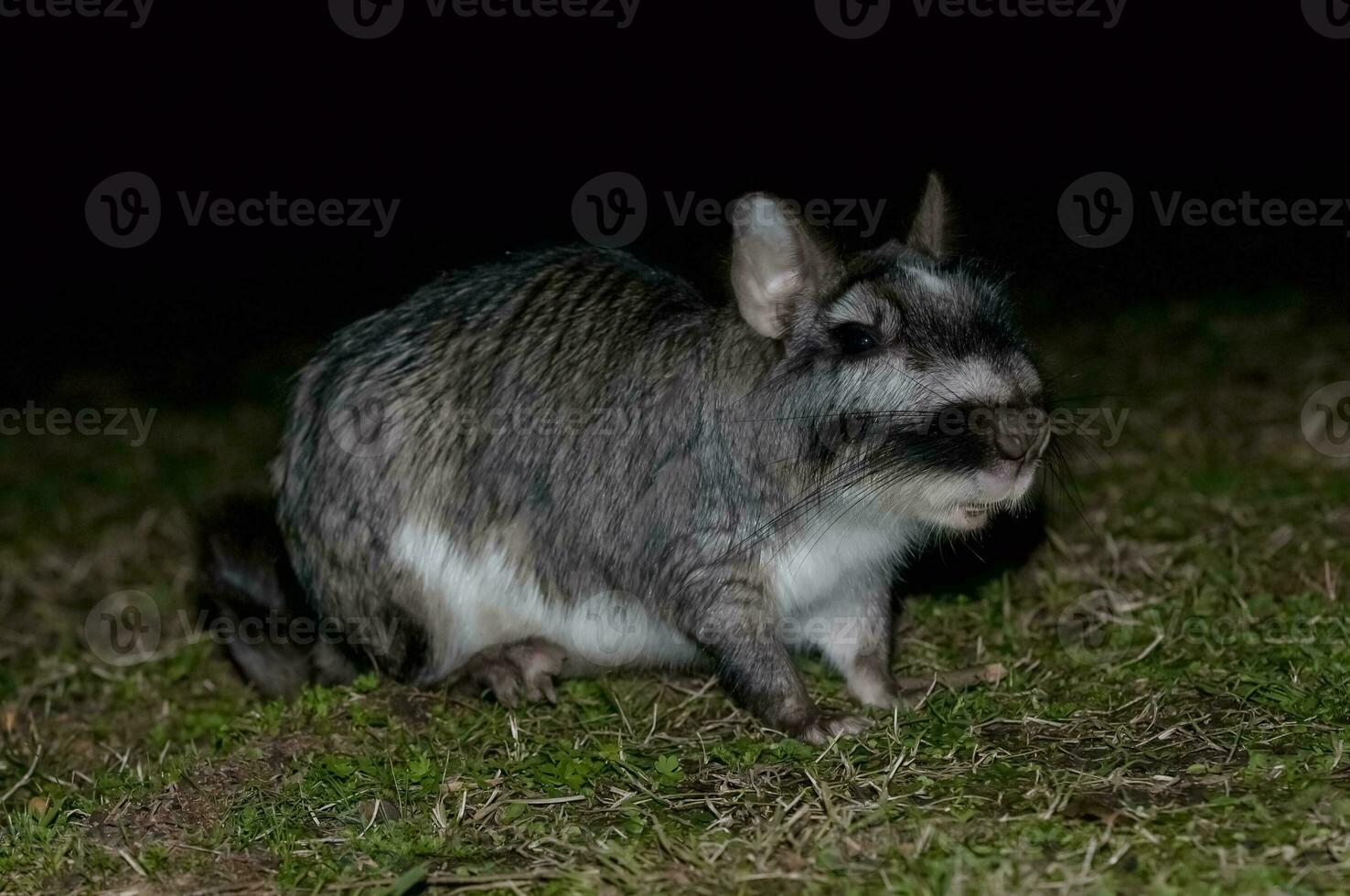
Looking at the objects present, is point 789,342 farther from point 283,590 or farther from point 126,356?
point 126,356

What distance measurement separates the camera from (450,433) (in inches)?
222

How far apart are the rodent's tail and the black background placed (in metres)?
6.37

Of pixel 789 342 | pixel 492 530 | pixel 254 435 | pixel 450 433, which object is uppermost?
pixel 789 342

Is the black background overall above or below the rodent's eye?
above

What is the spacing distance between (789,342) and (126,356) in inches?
368

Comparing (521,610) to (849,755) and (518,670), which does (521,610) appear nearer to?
(518,670)

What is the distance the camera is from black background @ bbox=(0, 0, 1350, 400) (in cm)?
1277

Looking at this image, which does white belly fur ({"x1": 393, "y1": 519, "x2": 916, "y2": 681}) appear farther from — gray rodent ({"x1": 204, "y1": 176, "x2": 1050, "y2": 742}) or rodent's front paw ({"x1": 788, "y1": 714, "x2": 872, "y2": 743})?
rodent's front paw ({"x1": 788, "y1": 714, "x2": 872, "y2": 743})

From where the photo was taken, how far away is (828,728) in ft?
16.0

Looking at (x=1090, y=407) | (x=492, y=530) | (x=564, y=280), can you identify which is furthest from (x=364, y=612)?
(x=1090, y=407)

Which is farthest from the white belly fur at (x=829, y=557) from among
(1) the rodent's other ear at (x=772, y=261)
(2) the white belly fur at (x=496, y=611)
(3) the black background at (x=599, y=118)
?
(3) the black background at (x=599, y=118)

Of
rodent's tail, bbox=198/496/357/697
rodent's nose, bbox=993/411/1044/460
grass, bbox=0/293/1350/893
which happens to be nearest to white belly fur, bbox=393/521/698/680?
grass, bbox=0/293/1350/893

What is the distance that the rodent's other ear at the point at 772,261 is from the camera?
4727 mm

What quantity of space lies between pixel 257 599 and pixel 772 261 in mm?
2885
